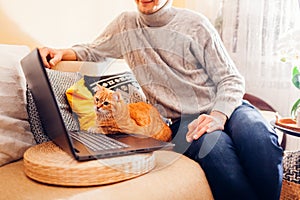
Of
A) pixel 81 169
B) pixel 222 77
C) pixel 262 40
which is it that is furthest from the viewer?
pixel 262 40

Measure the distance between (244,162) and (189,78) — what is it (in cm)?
44

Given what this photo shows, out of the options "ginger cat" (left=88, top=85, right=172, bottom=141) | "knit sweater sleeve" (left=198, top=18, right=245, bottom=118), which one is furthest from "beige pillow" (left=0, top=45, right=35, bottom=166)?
"knit sweater sleeve" (left=198, top=18, right=245, bottom=118)

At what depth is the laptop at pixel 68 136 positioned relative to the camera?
3.11 ft

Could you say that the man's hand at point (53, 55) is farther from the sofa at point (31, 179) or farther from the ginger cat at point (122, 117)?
the ginger cat at point (122, 117)

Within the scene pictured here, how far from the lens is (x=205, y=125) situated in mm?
1228

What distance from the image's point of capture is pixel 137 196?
0.91 m

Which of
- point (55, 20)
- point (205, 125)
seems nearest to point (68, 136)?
point (205, 125)

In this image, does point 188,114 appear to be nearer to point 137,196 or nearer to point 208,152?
point 208,152

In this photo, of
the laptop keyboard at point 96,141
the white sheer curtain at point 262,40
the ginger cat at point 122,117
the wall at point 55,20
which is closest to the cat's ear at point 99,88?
the ginger cat at point 122,117

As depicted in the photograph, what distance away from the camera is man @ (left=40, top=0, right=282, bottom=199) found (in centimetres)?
115

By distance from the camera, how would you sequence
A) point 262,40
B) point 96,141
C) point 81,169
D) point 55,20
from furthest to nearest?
1. point 262,40
2. point 55,20
3. point 96,141
4. point 81,169

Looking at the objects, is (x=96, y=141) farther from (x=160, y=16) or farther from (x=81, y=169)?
(x=160, y=16)

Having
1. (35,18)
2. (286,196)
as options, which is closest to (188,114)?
(286,196)

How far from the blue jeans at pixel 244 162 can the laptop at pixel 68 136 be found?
0.15 m
